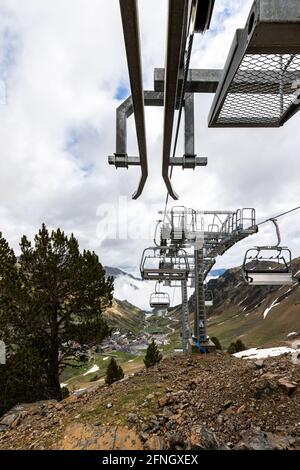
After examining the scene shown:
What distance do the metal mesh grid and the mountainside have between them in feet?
176

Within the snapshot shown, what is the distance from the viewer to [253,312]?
11794cm

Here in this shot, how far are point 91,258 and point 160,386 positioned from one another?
9457mm

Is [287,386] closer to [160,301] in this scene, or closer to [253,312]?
[160,301]

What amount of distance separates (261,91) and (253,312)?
415 ft

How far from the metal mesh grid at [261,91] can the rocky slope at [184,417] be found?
5.52 m

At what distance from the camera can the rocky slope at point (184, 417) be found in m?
5.85

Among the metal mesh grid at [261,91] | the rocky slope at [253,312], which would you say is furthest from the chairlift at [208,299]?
the rocky slope at [253,312]

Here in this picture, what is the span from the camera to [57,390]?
53.0 feet

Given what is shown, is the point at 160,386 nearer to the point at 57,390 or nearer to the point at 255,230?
the point at 255,230

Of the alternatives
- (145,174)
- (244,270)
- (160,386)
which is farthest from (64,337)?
(145,174)

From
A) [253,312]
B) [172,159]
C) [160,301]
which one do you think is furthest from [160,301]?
[253,312]

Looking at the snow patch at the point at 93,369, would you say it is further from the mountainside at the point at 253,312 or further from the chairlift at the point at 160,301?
the chairlift at the point at 160,301

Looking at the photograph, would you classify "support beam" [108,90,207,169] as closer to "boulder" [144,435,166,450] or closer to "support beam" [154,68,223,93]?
"support beam" [154,68,223,93]

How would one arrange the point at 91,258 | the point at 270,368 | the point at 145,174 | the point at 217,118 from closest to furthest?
the point at 217,118 < the point at 145,174 < the point at 270,368 < the point at 91,258
